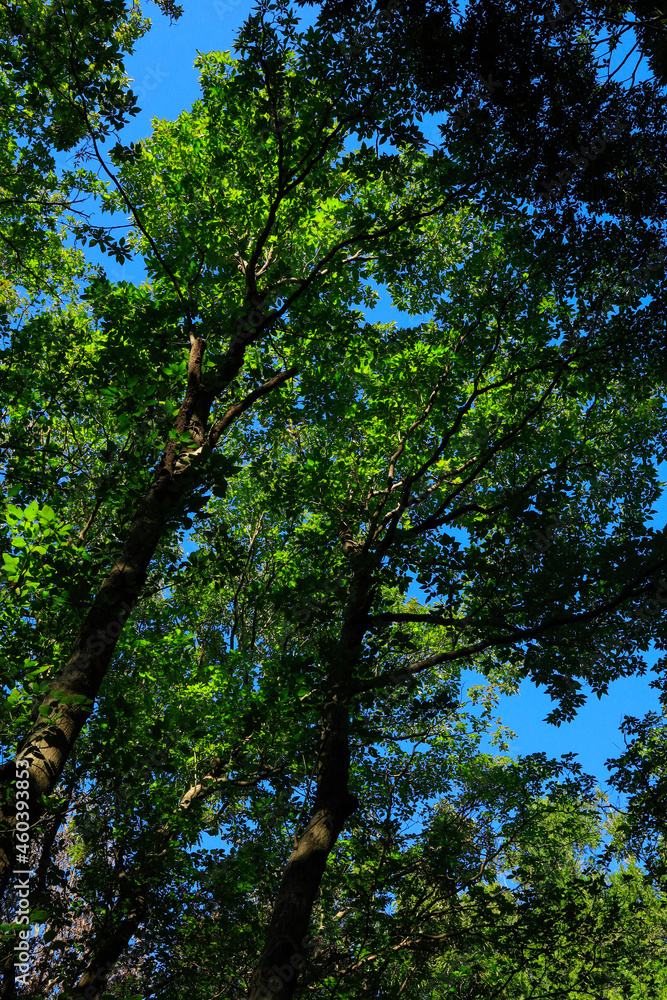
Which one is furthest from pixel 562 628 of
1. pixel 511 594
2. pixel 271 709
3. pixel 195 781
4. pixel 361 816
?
pixel 195 781

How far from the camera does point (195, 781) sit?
11516 mm

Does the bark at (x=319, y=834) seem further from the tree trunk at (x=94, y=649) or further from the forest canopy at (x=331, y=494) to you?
the tree trunk at (x=94, y=649)

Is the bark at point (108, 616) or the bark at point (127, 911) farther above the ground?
the bark at point (108, 616)

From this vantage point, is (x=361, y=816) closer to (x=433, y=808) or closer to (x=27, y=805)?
(x=433, y=808)

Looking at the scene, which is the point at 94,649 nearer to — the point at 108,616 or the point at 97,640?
the point at 97,640

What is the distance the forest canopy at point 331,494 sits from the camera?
21.8ft

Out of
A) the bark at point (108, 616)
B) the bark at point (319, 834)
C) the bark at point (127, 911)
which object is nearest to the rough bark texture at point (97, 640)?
the bark at point (108, 616)

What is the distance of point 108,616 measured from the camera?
17.6 ft

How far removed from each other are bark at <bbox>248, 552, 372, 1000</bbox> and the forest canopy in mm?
36

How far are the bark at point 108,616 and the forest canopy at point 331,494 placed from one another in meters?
0.03

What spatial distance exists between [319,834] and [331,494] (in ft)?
20.3

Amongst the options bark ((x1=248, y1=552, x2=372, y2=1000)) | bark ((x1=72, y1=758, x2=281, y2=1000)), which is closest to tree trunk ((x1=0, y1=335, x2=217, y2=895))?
bark ((x1=248, y1=552, x2=372, y2=1000))

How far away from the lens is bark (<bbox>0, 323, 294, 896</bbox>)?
4.50 metres

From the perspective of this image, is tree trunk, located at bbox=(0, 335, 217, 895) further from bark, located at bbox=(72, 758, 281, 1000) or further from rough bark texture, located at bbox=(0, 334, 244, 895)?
bark, located at bbox=(72, 758, 281, 1000)
